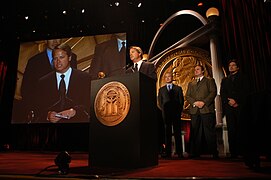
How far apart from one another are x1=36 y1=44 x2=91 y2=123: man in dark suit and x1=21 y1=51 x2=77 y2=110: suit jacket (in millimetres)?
112

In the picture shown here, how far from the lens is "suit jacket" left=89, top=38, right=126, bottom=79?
15.8ft

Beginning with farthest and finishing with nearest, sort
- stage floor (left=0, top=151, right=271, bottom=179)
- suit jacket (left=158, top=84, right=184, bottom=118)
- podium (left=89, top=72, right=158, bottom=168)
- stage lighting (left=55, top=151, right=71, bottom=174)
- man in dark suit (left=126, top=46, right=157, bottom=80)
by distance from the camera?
suit jacket (left=158, top=84, right=184, bottom=118) < man in dark suit (left=126, top=46, right=157, bottom=80) < podium (left=89, top=72, right=158, bottom=168) < stage lighting (left=55, top=151, right=71, bottom=174) < stage floor (left=0, top=151, right=271, bottom=179)

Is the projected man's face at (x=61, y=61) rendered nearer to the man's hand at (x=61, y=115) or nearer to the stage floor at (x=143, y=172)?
the man's hand at (x=61, y=115)

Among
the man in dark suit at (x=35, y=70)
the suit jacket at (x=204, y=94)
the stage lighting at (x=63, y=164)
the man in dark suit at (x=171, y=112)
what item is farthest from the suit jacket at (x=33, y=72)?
the stage lighting at (x=63, y=164)

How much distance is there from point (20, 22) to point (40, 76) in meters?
1.77

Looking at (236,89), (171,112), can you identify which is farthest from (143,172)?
(236,89)

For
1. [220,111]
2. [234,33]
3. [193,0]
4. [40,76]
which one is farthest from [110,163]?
[193,0]

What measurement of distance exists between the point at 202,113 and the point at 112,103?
178 cm

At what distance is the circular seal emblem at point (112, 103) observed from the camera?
180 cm

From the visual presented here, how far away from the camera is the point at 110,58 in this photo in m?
4.89

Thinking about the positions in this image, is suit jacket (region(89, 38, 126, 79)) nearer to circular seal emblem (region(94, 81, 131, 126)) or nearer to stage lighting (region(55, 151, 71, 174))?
circular seal emblem (region(94, 81, 131, 126))

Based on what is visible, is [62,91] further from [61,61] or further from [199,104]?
[199,104]

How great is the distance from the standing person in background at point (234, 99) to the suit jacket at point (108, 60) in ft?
7.62

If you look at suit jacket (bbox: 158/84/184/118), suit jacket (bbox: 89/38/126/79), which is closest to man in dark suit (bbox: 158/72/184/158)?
suit jacket (bbox: 158/84/184/118)
